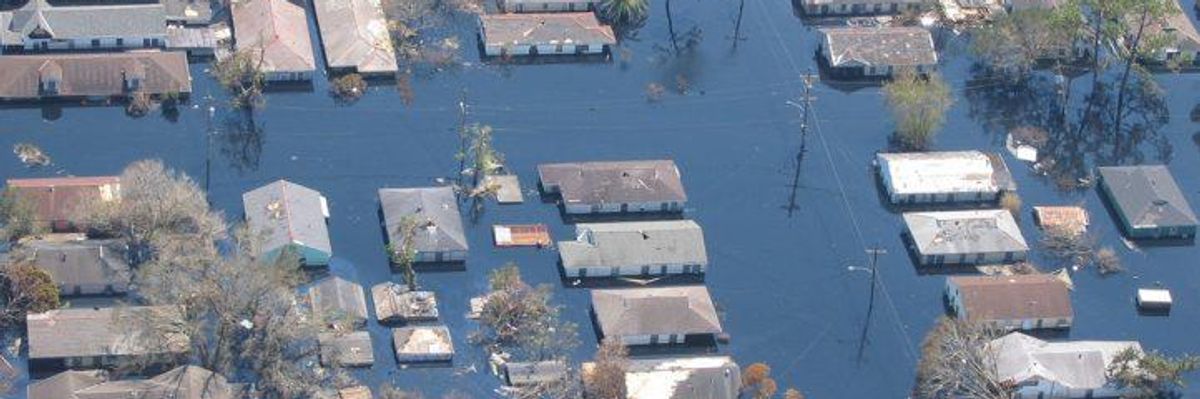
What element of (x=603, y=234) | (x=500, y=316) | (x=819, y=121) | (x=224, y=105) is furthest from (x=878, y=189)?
(x=224, y=105)

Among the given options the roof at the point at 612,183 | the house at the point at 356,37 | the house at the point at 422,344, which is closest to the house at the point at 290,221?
the house at the point at 422,344

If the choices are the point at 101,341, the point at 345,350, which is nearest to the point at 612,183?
the point at 345,350

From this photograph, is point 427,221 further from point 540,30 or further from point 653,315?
point 540,30

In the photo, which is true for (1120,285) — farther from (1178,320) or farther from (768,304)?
(768,304)

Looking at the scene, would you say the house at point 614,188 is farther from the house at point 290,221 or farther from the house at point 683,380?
the house at point 683,380

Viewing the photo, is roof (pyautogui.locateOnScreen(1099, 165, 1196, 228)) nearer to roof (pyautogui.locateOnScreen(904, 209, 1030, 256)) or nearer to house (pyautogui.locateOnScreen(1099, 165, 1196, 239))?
house (pyautogui.locateOnScreen(1099, 165, 1196, 239))

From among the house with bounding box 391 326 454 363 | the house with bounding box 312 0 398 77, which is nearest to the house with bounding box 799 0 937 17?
the house with bounding box 312 0 398 77
